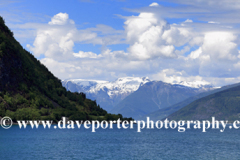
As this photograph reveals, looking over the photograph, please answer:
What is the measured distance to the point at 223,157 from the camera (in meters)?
127

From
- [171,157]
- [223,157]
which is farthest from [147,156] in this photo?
[223,157]

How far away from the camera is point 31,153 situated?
420 ft

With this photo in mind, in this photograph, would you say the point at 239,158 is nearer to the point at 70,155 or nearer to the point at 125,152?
the point at 125,152

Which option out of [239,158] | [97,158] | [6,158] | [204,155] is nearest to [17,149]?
[6,158]

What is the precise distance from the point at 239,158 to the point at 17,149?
82.0m

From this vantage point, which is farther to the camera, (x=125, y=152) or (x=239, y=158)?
(x=125, y=152)

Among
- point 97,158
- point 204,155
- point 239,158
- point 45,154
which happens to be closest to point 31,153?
point 45,154

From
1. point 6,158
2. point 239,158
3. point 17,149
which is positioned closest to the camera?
point 6,158

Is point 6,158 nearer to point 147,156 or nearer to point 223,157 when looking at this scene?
point 147,156

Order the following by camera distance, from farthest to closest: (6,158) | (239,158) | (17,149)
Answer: (17,149) → (239,158) → (6,158)

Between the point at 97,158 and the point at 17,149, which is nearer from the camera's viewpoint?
the point at 97,158

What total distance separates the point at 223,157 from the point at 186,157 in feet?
42.9

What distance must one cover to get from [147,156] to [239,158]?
3166cm

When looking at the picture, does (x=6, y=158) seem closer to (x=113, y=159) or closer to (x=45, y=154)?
(x=45, y=154)
